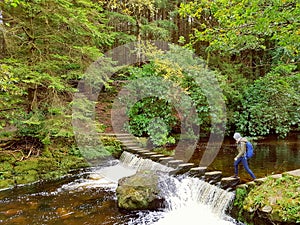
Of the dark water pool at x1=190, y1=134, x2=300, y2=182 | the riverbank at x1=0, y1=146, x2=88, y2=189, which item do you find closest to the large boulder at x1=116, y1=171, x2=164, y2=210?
the dark water pool at x1=190, y1=134, x2=300, y2=182

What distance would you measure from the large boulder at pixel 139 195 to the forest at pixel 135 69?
2.64m

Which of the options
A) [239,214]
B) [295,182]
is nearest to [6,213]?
[239,214]

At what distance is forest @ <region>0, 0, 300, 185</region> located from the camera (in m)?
5.61

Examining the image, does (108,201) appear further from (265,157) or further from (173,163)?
(265,157)

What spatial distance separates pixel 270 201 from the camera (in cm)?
412

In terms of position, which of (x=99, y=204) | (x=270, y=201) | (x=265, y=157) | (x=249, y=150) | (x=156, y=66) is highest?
(x=156, y=66)

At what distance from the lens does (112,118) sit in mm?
11836

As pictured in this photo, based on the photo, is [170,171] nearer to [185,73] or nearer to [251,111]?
[185,73]

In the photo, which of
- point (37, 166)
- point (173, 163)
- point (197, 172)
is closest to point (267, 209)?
point (197, 172)

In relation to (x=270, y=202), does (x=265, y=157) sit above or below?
below

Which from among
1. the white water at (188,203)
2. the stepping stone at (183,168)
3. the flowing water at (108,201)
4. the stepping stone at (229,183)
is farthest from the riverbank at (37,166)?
the stepping stone at (229,183)

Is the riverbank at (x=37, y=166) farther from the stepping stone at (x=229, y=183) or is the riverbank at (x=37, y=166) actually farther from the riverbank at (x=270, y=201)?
the riverbank at (x=270, y=201)

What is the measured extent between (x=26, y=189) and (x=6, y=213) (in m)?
1.43

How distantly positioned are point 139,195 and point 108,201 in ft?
3.07
